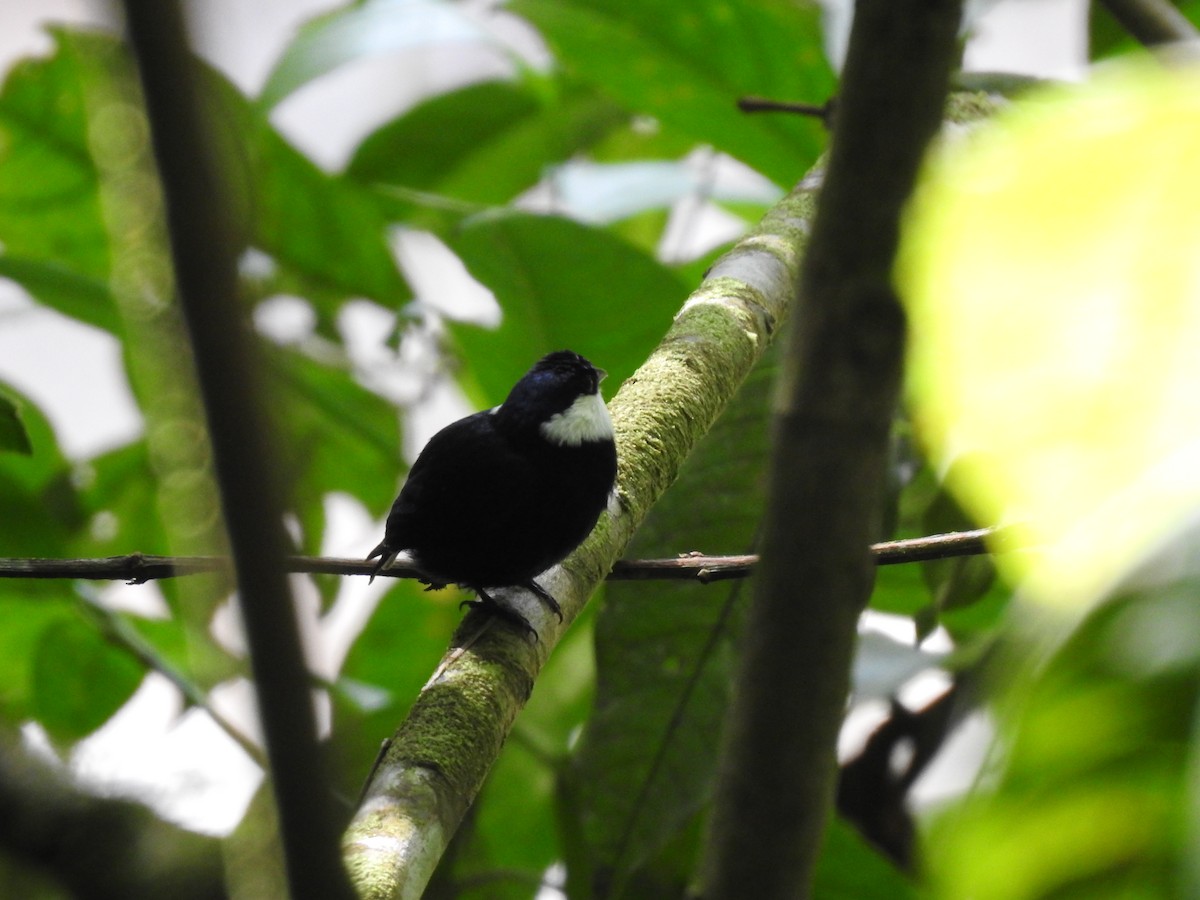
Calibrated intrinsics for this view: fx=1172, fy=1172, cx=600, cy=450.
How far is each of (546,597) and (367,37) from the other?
1.45 meters

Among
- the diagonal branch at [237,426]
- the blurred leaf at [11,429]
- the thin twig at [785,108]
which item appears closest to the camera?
the diagonal branch at [237,426]

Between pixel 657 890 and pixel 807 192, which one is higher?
pixel 807 192

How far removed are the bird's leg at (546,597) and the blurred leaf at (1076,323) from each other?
106 centimetres

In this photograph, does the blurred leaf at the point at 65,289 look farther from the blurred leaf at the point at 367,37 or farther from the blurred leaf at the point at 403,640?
the blurred leaf at the point at 403,640

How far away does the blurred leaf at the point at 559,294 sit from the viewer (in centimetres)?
209

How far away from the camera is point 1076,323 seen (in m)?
0.43

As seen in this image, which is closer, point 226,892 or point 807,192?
point 226,892

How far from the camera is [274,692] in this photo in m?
0.43

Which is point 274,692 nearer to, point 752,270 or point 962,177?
point 962,177

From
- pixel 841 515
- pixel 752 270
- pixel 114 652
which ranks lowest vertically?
pixel 841 515

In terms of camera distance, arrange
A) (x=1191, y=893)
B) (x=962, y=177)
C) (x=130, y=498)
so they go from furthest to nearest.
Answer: (x=130, y=498) < (x=962, y=177) < (x=1191, y=893)

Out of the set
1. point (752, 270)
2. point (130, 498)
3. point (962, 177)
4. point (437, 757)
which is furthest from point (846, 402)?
point (130, 498)

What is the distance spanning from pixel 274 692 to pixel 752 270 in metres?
1.49

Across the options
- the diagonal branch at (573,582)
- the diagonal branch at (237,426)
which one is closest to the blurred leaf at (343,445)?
the diagonal branch at (573,582)
